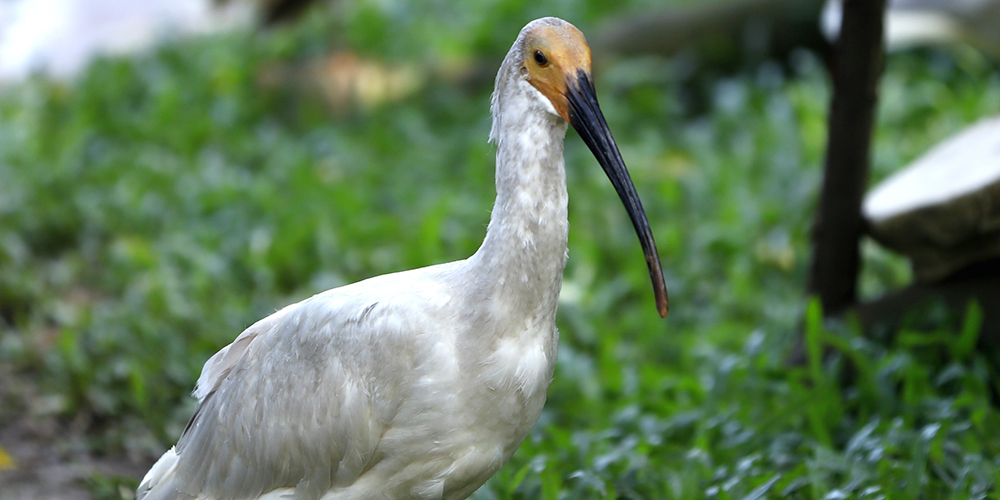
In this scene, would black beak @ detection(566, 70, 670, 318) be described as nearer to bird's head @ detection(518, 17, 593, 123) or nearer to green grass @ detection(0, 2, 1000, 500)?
bird's head @ detection(518, 17, 593, 123)

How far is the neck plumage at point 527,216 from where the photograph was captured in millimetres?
2381

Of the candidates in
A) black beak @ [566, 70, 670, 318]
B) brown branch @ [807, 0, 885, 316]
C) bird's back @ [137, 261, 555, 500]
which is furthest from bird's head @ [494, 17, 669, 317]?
brown branch @ [807, 0, 885, 316]

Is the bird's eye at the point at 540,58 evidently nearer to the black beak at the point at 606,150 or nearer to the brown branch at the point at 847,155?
the black beak at the point at 606,150

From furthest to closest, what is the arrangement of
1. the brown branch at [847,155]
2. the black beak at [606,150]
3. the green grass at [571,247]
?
the brown branch at [847,155] → the green grass at [571,247] → the black beak at [606,150]

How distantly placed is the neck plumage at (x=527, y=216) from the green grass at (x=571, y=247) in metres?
1.01

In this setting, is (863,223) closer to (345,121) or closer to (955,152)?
(955,152)

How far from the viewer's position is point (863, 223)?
4191 mm

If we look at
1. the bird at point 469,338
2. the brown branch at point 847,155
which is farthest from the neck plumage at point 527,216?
the brown branch at point 847,155

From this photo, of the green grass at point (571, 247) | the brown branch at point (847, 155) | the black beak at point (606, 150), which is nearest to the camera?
the black beak at point (606, 150)

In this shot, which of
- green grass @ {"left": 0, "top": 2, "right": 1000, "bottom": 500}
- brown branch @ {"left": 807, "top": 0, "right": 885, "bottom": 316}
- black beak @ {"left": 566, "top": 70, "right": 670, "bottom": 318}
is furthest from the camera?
brown branch @ {"left": 807, "top": 0, "right": 885, "bottom": 316}

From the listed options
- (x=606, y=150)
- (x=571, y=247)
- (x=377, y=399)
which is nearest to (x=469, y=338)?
(x=377, y=399)

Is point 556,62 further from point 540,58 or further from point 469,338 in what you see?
point 469,338

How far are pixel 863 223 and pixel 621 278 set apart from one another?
4.55ft

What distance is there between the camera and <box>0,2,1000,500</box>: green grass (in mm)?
3578
